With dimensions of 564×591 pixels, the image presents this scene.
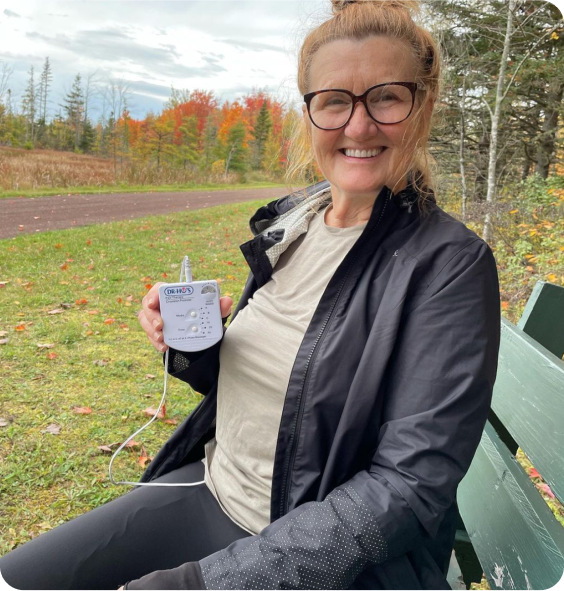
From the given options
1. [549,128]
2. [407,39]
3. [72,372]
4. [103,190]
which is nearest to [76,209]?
[103,190]

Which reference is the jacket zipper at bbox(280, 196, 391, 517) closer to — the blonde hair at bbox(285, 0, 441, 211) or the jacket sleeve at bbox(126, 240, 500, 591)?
the jacket sleeve at bbox(126, 240, 500, 591)

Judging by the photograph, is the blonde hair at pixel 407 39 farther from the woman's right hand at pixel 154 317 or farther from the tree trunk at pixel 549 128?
the tree trunk at pixel 549 128

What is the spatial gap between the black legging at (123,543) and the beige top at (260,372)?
0.07 m

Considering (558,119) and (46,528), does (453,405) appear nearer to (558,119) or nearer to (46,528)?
(46,528)

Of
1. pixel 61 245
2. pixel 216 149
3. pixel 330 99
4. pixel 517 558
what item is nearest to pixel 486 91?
pixel 61 245

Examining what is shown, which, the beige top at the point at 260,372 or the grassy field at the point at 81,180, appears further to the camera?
the grassy field at the point at 81,180

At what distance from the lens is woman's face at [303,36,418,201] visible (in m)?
1.33

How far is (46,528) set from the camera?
2.33 metres

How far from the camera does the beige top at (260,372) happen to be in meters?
1.34

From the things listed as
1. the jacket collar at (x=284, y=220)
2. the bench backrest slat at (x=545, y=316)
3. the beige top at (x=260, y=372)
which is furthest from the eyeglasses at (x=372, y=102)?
the bench backrest slat at (x=545, y=316)

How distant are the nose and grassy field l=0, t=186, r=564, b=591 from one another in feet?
6.30

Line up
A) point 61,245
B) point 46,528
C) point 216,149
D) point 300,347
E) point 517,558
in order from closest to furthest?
1. point 517,558
2. point 300,347
3. point 46,528
4. point 61,245
5. point 216,149

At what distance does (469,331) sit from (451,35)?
936 cm

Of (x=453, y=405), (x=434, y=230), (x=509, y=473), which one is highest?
(x=434, y=230)
